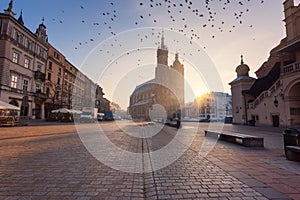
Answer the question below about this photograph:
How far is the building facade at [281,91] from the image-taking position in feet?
68.6

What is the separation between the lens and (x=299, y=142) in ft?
19.7

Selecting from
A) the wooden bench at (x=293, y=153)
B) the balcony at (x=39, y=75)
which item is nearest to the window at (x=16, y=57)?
the balcony at (x=39, y=75)

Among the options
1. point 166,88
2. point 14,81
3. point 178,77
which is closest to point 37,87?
point 14,81

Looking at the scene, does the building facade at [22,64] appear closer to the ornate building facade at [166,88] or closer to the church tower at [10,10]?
the church tower at [10,10]

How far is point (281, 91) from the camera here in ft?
72.3

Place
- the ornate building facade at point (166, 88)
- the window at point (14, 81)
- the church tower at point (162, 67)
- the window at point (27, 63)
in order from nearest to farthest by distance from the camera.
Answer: the window at point (14, 81), the window at point (27, 63), the ornate building facade at point (166, 88), the church tower at point (162, 67)

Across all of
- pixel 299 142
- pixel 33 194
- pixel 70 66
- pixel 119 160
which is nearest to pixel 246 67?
pixel 299 142

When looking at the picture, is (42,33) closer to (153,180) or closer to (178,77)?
(153,180)

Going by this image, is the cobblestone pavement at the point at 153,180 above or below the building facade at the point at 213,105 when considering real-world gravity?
below

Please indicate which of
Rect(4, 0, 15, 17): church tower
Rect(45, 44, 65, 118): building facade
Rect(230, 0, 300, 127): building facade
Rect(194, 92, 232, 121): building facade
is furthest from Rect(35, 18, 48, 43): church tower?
Rect(194, 92, 232, 121): building facade

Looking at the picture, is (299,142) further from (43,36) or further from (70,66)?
(70,66)

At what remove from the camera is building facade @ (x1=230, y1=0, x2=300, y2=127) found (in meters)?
20.9

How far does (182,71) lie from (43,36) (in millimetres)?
58533

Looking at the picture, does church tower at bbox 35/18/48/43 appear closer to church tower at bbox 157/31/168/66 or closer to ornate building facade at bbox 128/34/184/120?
ornate building facade at bbox 128/34/184/120
